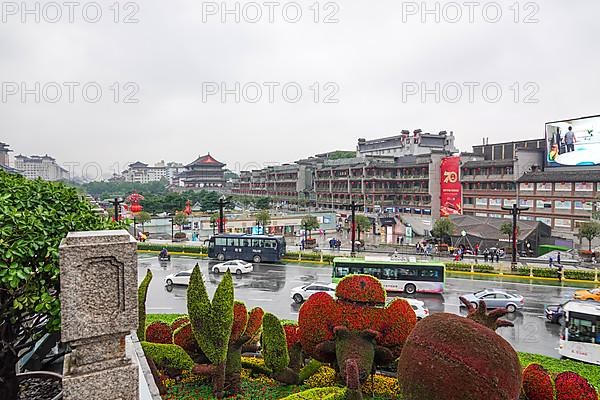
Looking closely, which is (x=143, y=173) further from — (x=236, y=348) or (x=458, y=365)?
(x=458, y=365)

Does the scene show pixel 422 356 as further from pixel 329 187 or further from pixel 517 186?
pixel 329 187

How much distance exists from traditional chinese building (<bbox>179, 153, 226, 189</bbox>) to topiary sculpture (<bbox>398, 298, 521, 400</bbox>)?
86904mm

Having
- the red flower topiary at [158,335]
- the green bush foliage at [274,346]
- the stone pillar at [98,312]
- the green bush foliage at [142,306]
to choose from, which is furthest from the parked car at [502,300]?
the stone pillar at [98,312]

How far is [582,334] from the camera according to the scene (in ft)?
40.5

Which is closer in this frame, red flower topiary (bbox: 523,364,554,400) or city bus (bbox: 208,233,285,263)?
red flower topiary (bbox: 523,364,554,400)

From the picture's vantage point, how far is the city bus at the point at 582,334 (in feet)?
39.9

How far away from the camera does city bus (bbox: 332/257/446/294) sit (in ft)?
66.1

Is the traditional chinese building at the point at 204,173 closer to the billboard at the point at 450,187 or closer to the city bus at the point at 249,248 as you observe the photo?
the billboard at the point at 450,187

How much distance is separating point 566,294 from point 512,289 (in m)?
2.23

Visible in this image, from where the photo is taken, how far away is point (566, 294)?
19.9m

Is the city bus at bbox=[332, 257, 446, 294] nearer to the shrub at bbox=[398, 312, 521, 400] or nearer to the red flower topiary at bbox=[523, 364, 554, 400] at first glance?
the red flower topiary at bbox=[523, 364, 554, 400]

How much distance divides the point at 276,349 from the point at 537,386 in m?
5.04

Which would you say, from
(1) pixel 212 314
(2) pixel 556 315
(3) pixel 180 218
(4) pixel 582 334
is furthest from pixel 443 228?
(1) pixel 212 314

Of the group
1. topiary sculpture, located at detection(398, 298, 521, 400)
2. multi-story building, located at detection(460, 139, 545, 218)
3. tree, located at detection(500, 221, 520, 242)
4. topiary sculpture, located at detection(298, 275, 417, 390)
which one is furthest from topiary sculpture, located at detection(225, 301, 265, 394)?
multi-story building, located at detection(460, 139, 545, 218)
